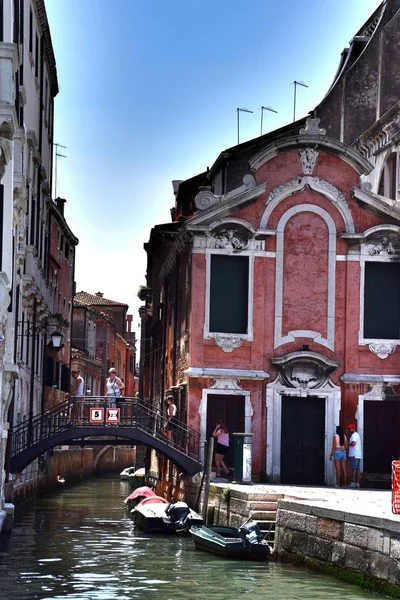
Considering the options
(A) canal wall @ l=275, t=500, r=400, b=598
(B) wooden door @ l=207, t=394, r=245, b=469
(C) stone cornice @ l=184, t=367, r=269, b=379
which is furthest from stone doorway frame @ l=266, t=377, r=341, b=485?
(A) canal wall @ l=275, t=500, r=400, b=598

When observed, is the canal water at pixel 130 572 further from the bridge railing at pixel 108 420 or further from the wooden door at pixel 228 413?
the wooden door at pixel 228 413

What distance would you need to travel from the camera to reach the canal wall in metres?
20.8

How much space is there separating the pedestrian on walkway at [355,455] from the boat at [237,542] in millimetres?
8380

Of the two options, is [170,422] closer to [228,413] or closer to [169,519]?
[228,413]

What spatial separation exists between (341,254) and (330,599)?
668 inches

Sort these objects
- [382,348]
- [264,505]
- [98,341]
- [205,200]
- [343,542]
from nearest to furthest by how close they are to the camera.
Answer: [343,542] < [264,505] < [205,200] < [382,348] < [98,341]

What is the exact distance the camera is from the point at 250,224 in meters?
36.3

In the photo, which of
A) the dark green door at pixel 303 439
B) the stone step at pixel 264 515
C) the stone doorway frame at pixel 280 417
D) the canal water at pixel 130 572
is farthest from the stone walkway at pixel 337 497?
the dark green door at pixel 303 439

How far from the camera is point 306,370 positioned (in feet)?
119

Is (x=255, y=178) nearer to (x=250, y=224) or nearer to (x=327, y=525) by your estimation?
(x=250, y=224)

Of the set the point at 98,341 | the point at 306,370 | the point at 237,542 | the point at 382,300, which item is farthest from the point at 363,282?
the point at 98,341

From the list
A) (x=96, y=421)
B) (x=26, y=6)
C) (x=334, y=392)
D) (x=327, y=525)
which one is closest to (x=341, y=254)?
(x=334, y=392)

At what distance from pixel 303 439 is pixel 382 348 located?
3.17 meters

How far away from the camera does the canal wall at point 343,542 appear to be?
20781mm
